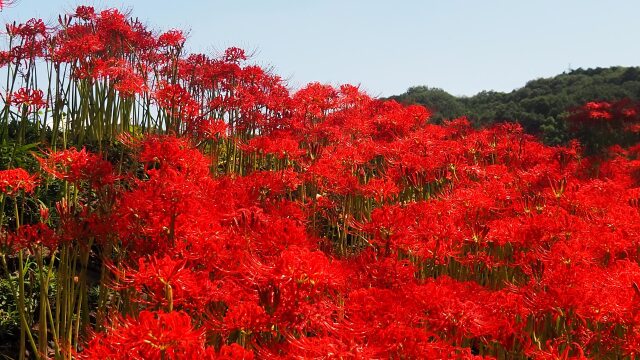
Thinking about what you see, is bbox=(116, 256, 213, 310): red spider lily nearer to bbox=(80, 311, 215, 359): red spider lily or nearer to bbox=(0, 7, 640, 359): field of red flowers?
bbox=(0, 7, 640, 359): field of red flowers

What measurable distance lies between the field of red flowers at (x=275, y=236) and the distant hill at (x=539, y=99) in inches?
226

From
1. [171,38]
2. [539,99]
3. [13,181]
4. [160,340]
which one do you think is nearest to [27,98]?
[171,38]

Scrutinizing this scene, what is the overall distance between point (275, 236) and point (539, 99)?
13761mm

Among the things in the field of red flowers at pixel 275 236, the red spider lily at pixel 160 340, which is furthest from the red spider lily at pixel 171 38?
the red spider lily at pixel 160 340

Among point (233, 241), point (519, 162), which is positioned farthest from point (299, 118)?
point (233, 241)

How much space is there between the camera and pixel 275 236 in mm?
3135

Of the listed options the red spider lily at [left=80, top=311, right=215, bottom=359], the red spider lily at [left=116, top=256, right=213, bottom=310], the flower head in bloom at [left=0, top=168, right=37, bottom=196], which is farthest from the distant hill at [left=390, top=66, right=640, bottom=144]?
the red spider lily at [left=80, top=311, right=215, bottom=359]

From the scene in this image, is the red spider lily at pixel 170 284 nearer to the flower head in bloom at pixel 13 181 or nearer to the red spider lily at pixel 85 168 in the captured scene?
the red spider lily at pixel 85 168

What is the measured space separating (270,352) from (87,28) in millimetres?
6148

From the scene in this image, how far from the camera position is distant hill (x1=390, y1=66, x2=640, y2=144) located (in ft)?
46.9

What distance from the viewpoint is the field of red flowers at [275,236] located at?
8.30 ft

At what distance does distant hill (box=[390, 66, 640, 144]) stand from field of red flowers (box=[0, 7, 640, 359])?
226 inches

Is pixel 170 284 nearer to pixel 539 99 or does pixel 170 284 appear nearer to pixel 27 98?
pixel 27 98

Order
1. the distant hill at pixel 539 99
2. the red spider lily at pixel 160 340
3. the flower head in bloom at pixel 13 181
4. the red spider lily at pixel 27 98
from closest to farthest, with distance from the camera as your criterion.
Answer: the red spider lily at pixel 160 340 < the flower head in bloom at pixel 13 181 < the red spider lily at pixel 27 98 < the distant hill at pixel 539 99
